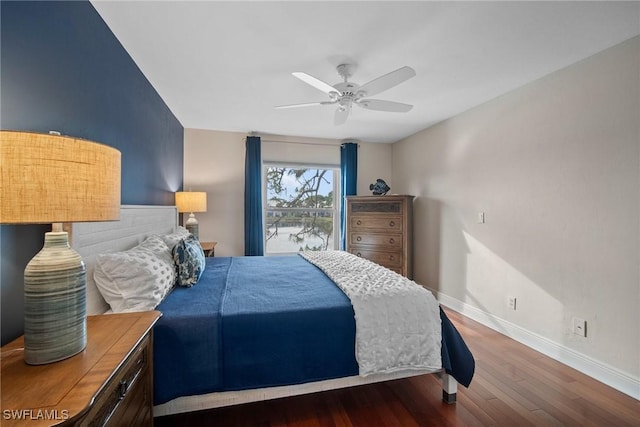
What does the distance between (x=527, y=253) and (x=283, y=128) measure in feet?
10.5

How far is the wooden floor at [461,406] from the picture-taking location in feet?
5.29

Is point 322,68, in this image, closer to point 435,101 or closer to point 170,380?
point 435,101

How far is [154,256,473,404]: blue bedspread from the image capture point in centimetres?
139

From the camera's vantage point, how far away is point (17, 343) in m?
1.01

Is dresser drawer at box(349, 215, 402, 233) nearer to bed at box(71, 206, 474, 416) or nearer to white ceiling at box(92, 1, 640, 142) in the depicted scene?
white ceiling at box(92, 1, 640, 142)

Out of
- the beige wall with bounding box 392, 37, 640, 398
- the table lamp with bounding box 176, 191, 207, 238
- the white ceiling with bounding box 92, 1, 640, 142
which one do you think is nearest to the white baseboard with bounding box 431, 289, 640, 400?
the beige wall with bounding box 392, 37, 640, 398

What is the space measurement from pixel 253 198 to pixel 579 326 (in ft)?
12.2

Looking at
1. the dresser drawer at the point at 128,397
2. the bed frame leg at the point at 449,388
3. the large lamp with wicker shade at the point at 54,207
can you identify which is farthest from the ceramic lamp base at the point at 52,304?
the bed frame leg at the point at 449,388

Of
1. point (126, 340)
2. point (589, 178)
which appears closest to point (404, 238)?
point (589, 178)

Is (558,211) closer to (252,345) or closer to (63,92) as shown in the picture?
(252,345)

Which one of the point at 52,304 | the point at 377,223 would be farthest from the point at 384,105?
the point at 52,304

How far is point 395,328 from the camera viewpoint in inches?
64.7

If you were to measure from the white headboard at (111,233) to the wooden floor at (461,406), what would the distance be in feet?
2.66

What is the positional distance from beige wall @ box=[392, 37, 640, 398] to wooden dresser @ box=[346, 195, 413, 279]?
557mm
